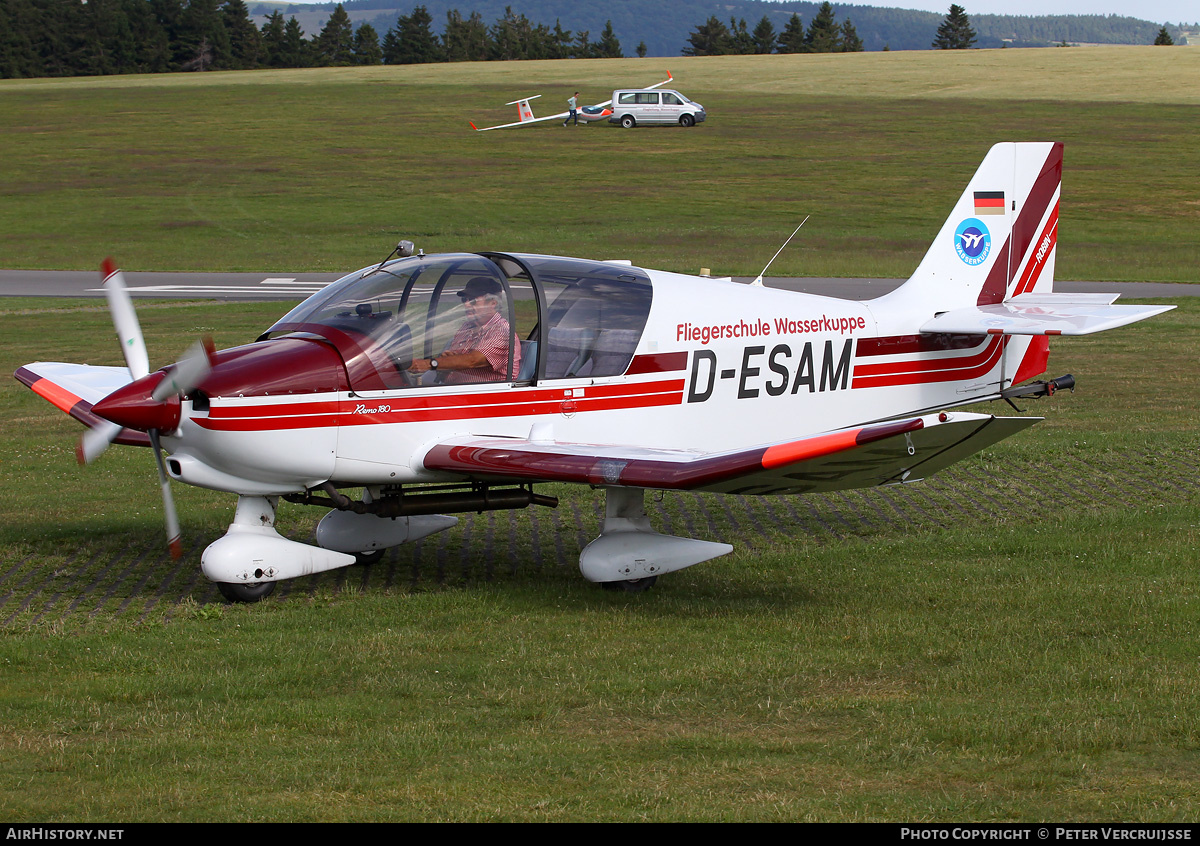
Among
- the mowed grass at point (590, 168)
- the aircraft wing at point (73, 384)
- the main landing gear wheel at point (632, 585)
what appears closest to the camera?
the main landing gear wheel at point (632, 585)

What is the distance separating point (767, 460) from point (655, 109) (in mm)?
56587

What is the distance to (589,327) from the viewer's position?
9133 mm

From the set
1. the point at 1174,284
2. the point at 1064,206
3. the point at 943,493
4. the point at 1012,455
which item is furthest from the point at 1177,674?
the point at 1064,206

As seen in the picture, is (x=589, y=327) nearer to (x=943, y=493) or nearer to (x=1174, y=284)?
(x=943, y=493)

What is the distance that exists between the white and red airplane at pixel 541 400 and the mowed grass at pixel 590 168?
2308 centimetres

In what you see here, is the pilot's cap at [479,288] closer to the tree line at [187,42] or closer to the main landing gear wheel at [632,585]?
the main landing gear wheel at [632,585]

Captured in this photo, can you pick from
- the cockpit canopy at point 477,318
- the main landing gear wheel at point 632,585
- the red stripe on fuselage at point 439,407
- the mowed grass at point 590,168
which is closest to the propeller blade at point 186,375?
the red stripe on fuselage at point 439,407

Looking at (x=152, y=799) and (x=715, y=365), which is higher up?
(x=715, y=365)

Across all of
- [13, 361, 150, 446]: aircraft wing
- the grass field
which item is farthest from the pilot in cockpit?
[13, 361, 150, 446]: aircraft wing

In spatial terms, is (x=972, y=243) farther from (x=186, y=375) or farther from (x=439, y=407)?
(x=186, y=375)

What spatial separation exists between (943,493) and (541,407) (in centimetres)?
489

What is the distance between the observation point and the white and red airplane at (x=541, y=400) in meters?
7.96

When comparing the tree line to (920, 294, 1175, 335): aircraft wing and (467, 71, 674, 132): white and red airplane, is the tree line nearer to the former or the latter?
(467, 71, 674, 132): white and red airplane

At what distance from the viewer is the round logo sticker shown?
11.3 metres
